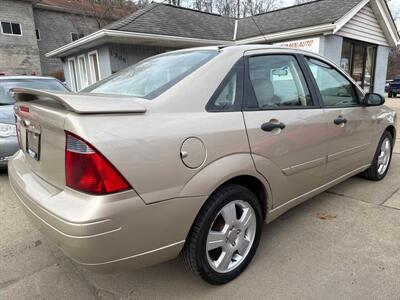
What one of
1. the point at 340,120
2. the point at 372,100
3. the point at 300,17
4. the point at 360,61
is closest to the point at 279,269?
the point at 340,120

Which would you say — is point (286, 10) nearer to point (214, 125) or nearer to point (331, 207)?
point (331, 207)

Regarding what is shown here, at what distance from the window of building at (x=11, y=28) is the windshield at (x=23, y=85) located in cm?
2136

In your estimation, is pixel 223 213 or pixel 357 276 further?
pixel 357 276

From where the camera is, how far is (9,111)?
4711 mm

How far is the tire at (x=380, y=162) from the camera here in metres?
3.99

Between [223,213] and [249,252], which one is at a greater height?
[223,213]

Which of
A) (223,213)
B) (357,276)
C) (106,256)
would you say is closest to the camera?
(106,256)

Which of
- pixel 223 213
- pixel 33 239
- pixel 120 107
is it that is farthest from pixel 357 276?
pixel 33 239

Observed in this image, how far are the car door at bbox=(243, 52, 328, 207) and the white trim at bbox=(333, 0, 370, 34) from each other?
786cm

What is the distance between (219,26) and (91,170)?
507 inches

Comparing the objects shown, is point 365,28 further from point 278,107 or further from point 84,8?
point 84,8

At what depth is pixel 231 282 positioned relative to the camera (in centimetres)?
226

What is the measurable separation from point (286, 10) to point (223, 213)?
1282 centimetres

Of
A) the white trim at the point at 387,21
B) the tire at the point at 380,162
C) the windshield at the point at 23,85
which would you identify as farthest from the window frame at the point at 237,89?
the white trim at the point at 387,21
